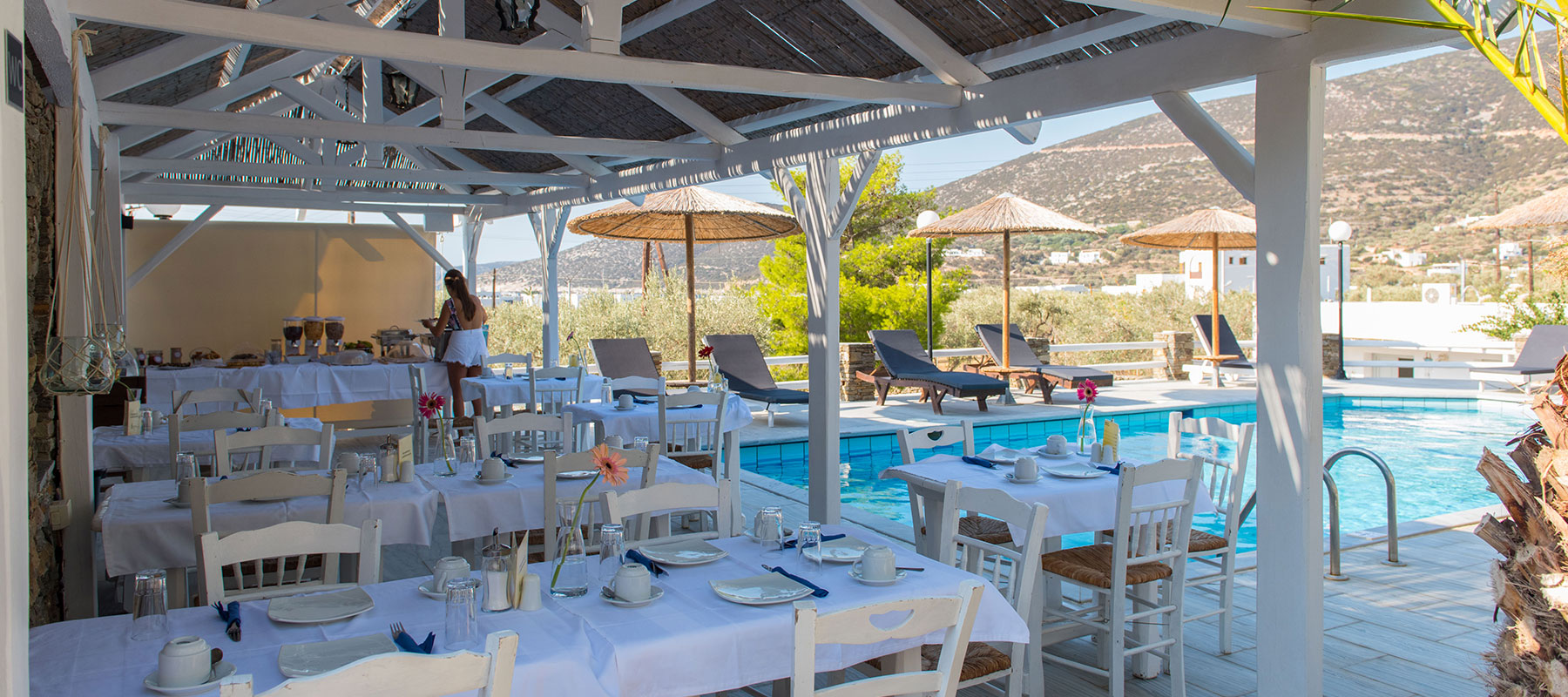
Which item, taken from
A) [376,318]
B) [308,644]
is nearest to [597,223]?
[376,318]

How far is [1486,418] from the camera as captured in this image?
40.2 ft

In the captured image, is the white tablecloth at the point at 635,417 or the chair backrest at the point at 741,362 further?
the chair backrest at the point at 741,362

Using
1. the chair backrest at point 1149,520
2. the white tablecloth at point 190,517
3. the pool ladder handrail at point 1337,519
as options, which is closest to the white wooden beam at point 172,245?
the white tablecloth at point 190,517

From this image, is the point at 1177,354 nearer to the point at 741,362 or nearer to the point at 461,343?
the point at 741,362

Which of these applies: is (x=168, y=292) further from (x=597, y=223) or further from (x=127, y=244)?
(x=597, y=223)

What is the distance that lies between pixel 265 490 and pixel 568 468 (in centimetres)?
110

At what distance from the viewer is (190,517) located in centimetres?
371

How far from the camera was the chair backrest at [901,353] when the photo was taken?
12.4 metres

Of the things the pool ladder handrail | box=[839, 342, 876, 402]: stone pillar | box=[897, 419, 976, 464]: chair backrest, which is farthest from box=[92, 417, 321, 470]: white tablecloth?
box=[839, 342, 876, 402]: stone pillar

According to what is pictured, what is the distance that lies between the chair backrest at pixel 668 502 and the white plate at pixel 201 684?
1343 mm

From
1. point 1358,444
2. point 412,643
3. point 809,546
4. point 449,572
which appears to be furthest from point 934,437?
point 1358,444

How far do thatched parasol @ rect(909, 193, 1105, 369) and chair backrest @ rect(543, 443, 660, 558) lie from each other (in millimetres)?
9529

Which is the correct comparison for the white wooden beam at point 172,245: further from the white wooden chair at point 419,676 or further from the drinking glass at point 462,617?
the white wooden chair at point 419,676

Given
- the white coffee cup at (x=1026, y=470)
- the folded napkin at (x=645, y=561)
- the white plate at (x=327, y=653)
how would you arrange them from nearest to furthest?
1. the white plate at (x=327, y=653)
2. the folded napkin at (x=645, y=561)
3. the white coffee cup at (x=1026, y=470)
